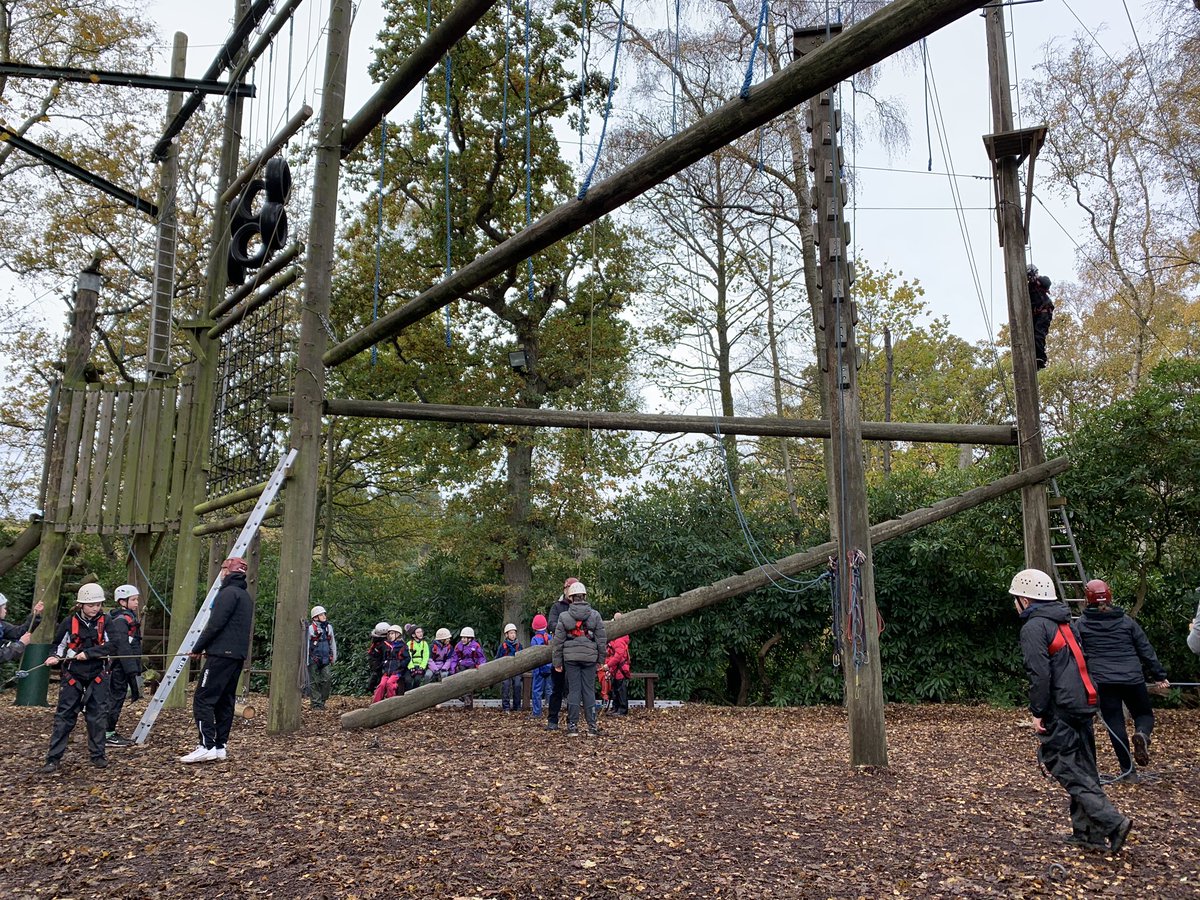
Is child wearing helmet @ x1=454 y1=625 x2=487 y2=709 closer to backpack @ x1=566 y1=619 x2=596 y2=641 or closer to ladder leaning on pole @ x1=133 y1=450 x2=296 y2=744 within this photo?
backpack @ x1=566 y1=619 x2=596 y2=641

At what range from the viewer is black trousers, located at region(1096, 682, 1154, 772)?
7.80 metres

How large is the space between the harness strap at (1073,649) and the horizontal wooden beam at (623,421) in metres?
4.50

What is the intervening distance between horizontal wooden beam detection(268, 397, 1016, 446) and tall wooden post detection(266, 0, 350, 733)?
420 millimetres

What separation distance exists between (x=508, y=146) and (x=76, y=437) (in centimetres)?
909

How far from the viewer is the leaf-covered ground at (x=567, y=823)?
4.78 meters

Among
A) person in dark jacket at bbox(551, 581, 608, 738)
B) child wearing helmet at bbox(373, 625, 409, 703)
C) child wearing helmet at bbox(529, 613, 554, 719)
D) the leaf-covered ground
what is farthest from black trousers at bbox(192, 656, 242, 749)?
child wearing helmet at bbox(529, 613, 554, 719)

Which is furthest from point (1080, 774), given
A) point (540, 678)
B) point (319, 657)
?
point (319, 657)

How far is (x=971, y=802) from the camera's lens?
679cm

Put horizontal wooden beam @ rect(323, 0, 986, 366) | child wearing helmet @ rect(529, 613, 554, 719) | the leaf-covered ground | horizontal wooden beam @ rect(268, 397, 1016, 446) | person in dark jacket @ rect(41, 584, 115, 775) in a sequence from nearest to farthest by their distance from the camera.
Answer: the leaf-covered ground
horizontal wooden beam @ rect(323, 0, 986, 366)
person in dark jacket @ rect(41, 584, 115, 775)
horizontal wooden beam @ rect(268, 397, 1016, 446)
child wearing helmet @ rect(529, 613, 554, 719)

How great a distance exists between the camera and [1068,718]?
224 inches

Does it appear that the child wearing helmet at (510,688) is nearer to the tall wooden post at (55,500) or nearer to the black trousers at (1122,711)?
the tall wooden post at (55,500)

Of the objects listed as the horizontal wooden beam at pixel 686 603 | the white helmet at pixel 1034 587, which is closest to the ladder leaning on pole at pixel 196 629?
the horizontal wooden beam at pixel 686 603

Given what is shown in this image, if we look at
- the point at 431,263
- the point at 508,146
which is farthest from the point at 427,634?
the point at 508,146

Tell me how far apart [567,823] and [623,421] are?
5.36m
